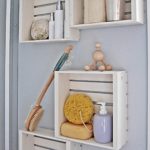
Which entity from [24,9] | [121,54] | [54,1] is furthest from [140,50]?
[24,9]

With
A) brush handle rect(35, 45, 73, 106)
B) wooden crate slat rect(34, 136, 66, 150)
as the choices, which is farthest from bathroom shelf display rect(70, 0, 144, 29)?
wooden crate slat rect(34, 136, 66, 150)

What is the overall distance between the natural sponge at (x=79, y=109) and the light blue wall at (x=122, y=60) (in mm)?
144

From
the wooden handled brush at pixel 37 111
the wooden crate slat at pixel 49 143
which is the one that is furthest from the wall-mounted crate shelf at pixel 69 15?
the wooden crate slat at pixel 49 143

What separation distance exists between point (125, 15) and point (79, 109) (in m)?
0.40

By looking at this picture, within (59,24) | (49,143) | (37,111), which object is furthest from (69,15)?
(49,143)

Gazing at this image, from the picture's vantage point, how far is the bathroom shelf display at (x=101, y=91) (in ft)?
2.74

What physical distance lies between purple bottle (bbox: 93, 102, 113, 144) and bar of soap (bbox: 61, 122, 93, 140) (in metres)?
0.04

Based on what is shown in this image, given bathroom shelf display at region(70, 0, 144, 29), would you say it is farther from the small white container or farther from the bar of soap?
the bar of soap

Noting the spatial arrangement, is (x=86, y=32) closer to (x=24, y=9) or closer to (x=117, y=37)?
(x=117, y=37)

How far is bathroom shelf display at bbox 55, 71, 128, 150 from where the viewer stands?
2.74 feet

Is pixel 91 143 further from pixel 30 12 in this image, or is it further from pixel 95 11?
pixel 30 12

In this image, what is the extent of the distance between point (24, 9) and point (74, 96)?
0.47 metres

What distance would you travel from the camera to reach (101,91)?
3.14ft

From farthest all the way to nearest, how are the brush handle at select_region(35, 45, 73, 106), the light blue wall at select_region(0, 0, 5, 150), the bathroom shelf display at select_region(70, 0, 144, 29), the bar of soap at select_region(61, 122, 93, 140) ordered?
the light blue wall at select_region(0, 0, 5, 150), the brush handle at select_region(35, 45, 73, 106), the bar of soap at select_region(61, 122, 93, 140), the bathroom shelf display at select_region(70, 0, 144, 29)
